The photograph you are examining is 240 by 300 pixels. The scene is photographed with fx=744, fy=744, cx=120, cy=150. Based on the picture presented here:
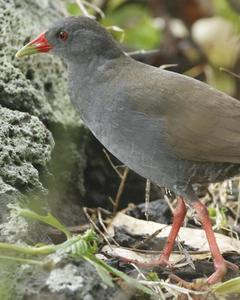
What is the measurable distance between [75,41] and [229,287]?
1802 mm

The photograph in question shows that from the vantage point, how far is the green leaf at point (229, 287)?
3.38 m

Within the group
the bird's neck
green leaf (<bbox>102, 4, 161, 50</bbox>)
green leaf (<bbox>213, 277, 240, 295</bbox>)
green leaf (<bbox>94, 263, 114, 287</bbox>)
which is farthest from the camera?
green leaf (<bbox>102, 4, 161, 50</bbox>)

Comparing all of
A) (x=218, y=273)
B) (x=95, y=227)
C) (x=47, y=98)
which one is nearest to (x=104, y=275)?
(x=218, y=273)

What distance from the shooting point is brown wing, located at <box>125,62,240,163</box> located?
389 cm

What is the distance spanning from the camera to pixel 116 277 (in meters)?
3.34

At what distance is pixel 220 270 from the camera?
3.83 meters

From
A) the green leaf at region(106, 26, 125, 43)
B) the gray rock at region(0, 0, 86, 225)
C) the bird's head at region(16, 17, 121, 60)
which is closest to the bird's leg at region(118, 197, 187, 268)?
the gray rock at region(0, 0, 86, 225)

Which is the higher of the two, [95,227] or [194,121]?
[194,121]

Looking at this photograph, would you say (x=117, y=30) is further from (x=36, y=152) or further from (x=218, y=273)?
(x=218, y=273)

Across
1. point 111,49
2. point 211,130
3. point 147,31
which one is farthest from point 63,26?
point 147,31

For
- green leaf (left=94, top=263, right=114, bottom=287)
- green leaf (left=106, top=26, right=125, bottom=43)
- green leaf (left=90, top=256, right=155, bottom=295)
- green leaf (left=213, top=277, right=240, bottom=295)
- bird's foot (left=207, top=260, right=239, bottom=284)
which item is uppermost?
green leaf (left=106, top=26, right=125, bottom=43)

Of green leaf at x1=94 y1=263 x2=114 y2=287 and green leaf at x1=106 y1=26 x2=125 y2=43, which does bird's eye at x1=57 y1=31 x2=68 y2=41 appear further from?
green leaf at x1=94 y1=263 x2=114 y2=287

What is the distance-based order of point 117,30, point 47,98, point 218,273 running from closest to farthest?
point 218,273
point 47,98
point 117,30

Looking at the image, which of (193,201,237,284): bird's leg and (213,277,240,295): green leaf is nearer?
(213,277,240,295): green leaf
